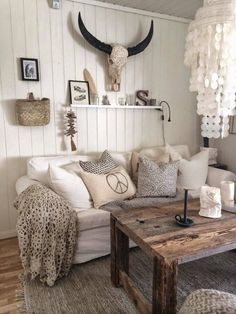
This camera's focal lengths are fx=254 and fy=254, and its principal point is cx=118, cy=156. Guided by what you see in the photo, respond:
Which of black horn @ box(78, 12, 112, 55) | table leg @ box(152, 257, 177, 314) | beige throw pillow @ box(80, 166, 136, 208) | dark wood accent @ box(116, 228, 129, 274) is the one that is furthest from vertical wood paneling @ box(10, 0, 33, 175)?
table leg @ box(152, 257, 177, 314)

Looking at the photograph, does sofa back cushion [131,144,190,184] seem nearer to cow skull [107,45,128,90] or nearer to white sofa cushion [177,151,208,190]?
white sofa cushion [177,151,208,190]

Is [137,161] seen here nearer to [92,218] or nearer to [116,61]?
[92,218]

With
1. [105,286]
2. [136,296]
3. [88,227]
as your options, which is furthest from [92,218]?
[136,296]

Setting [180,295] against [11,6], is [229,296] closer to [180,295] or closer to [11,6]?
[180,295]

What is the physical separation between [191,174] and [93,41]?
176 cm

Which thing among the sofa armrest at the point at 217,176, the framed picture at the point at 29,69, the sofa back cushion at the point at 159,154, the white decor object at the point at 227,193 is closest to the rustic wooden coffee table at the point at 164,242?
the white decor object at the point at 227,193

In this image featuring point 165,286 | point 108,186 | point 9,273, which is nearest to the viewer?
point 165,286

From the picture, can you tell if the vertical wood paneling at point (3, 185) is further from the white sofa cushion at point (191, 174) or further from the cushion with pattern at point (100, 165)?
the white sofa cushion at point (191, 174)

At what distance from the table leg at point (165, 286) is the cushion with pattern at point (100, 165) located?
1.26 m

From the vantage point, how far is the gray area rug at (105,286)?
1.68m

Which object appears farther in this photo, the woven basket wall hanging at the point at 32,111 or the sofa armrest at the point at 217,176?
the sofa armrest at the point at 217,176

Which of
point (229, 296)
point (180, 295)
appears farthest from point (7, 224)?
point (229, 296)

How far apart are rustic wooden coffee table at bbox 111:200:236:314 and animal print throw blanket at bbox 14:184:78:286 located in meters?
0.37

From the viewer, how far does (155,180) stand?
2.43m
